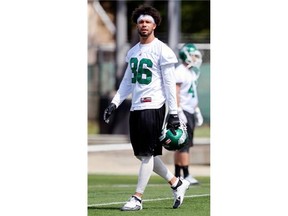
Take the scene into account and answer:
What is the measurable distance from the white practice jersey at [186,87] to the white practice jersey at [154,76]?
378 cm

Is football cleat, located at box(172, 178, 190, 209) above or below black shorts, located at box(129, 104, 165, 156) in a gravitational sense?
below

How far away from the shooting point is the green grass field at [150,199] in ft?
37.7

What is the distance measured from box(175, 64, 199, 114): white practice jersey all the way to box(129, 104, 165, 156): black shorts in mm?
3839

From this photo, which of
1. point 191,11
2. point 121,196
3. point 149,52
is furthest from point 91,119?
point 149,52

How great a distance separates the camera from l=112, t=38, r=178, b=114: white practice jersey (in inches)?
454

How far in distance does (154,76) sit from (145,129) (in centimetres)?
52

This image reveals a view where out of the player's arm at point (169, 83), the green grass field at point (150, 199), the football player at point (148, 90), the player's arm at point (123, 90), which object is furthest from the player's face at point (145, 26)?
the green grass field at point (150, 199)

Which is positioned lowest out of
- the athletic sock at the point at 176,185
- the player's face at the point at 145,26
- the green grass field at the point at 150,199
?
the green grass field at the point at 150,199

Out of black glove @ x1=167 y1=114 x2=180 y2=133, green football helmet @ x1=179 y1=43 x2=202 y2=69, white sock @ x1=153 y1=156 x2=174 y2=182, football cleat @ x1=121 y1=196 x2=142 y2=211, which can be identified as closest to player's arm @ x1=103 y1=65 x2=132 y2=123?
black glove @ x1=167 y1=114 x2=180 y2=133

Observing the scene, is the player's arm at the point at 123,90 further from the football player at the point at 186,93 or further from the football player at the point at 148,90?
the football player at the point at 186,93

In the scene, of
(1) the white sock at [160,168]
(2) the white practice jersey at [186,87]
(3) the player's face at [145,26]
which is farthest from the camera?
(2) the white practice jersey at [186,87]

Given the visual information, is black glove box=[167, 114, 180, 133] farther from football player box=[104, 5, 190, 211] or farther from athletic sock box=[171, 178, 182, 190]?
athletic sock box=[171, 178, 182, 190]

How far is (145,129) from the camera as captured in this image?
1151cm

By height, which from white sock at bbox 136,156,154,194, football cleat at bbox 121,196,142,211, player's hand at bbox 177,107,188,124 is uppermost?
player's hand at bbox 177,107,188,124
